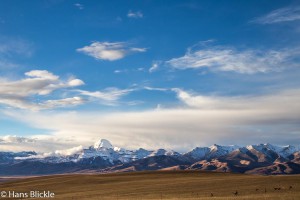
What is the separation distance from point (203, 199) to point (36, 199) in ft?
119

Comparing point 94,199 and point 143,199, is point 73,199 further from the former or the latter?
point 143,199

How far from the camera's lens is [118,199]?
65312 mm

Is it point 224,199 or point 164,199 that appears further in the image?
point 164,199

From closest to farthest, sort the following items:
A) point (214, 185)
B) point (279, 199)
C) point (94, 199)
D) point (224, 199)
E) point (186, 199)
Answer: point (279, 199) < point (224, 199) < point (186, 199) < point (94, 199) < point (214, 185)

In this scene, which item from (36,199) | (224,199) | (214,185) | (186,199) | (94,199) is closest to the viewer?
(224,199)

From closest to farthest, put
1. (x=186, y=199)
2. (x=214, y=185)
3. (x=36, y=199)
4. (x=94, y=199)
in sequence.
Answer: (x=186, y=199) → (x=94, y=199) → (x=36, y=199) → (x=214, y=185)

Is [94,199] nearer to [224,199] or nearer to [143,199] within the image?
[143,199]

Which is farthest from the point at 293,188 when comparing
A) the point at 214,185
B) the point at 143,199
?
the point at 143,199

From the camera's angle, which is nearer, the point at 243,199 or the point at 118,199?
the point at 243,199

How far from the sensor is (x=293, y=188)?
6881cm

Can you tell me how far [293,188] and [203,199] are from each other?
20833mm

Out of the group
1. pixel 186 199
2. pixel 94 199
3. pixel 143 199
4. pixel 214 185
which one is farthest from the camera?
pixel 214 185

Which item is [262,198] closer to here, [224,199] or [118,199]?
[224,199]

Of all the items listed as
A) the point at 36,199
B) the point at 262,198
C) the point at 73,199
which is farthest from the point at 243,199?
the point at 36,199
